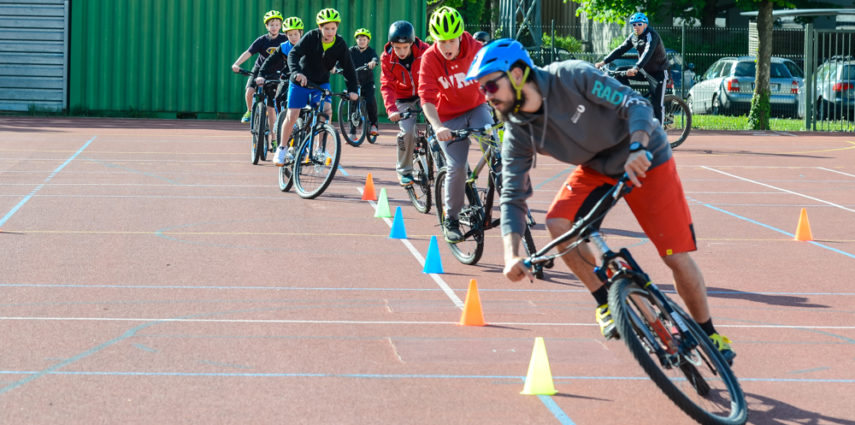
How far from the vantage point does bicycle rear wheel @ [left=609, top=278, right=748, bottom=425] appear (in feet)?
16.7

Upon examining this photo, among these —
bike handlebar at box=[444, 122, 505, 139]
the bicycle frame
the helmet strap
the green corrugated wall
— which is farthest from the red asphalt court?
the green corrugated wall

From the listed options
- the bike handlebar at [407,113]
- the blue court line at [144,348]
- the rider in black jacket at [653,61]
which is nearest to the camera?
the blue court line at [144,348]

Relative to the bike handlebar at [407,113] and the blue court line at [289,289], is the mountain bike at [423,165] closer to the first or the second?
the bike handlebar at [407,113]

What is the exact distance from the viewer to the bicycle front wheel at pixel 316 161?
1266 centimetres

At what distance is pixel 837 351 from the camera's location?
682 centimetres

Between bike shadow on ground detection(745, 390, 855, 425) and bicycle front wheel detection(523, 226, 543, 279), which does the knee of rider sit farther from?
bicycle front wheel detection(523, 226, 543, 279)

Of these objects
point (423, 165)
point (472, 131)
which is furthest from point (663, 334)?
point (423, 165)

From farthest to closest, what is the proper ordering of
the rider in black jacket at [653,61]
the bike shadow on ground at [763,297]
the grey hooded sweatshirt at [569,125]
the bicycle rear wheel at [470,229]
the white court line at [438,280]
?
the rider in black jacket at [653,61] → the bicycle rear wheel at [470,229] → the bike shadow on ground at [763,297] → the white court line at [438,280] → the grey hooded sweatshirt at [569,125]

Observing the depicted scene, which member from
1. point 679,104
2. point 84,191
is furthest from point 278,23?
point 679,104

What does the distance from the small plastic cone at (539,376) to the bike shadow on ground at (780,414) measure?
2.99ft

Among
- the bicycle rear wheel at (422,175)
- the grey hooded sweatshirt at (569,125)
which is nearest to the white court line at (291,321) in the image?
the grey hooded sweatshirt at (569,125)

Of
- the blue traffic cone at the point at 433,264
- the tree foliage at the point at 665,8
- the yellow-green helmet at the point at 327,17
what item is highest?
the tree foliage at the point at 665,8

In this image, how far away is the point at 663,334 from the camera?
5305 mm

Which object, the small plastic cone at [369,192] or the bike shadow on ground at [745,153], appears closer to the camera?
the small plastic cone at [369,192]
